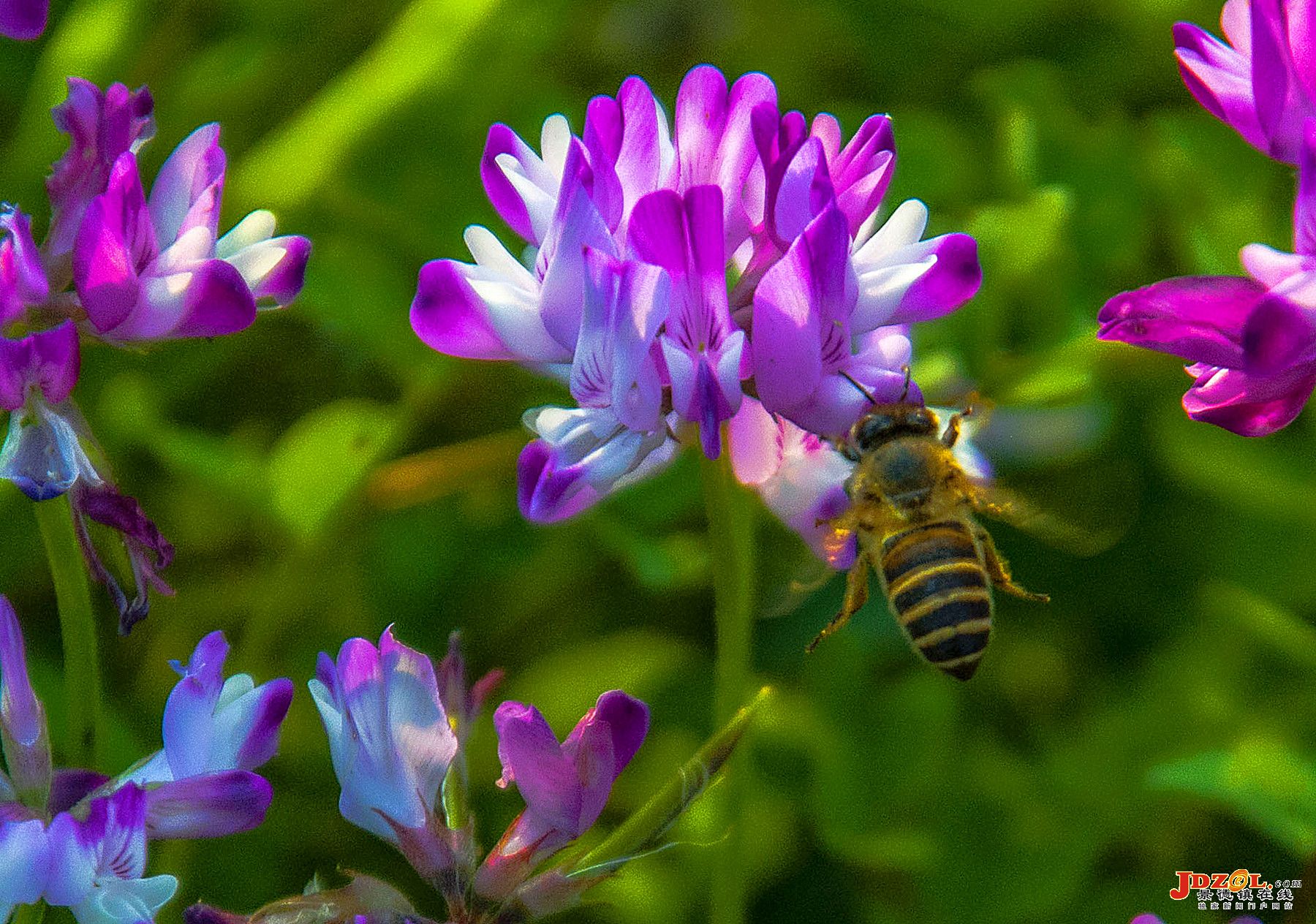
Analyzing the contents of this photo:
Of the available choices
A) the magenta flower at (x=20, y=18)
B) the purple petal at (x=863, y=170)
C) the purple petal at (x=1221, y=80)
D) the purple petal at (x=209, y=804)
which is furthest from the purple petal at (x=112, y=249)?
the purple petal at (x=1221, y=80)

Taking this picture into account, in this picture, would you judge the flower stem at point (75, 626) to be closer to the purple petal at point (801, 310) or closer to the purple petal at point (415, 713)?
the purple petal at point (415, 713)

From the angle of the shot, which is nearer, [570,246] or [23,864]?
[23,864]

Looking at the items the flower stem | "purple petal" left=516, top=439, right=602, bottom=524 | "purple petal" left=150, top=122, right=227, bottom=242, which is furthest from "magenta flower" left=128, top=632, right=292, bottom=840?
"purple petal" left=150, top=122, right=227, bottom=242

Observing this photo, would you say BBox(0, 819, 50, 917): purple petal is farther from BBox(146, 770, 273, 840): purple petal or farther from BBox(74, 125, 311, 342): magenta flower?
BBox(74, 125, 311, 342): magenta flower

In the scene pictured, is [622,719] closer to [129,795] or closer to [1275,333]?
[129,795]

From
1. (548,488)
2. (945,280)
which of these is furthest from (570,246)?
(945,280)
